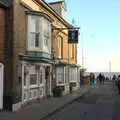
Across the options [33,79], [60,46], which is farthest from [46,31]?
[60,46]

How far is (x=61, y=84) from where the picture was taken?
36906mm

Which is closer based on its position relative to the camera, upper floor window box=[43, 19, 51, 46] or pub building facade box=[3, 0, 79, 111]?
pub building facade box=[3, 0, 79, 111]

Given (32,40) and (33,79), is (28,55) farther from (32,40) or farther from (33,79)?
(33,79)

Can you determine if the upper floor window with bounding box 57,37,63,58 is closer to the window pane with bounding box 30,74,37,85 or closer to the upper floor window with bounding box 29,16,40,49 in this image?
the window pane with bounding box 30,74,37,85

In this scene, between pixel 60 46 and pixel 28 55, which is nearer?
pixel 28 55

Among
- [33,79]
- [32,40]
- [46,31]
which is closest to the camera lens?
[32,40]

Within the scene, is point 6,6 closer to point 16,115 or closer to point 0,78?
point 0,78

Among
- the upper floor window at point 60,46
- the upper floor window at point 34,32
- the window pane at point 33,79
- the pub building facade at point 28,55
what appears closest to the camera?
the pub building facade at point 28,55

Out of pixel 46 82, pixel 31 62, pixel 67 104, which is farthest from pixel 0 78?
pixel 46 82

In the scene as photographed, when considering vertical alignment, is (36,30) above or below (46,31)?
below

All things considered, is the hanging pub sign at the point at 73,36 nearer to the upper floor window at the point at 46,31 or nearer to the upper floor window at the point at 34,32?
the upper floor window at the point at 46,31

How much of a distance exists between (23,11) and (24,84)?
4.05m

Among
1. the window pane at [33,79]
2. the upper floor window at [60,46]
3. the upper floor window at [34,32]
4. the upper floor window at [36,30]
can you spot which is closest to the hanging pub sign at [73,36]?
the upper floor window at [60,46]

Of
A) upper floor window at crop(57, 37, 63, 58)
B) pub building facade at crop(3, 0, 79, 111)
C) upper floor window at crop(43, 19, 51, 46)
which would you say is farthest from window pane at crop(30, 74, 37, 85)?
upper floor window at crop(57, 37, 63, 58)
